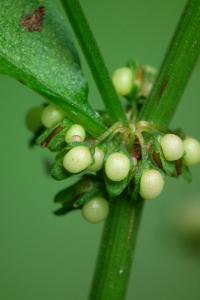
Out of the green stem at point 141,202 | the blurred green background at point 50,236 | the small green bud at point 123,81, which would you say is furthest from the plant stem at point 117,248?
the blurred green background at point 50,236

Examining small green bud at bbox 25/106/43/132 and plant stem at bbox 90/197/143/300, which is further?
small green bud at bbox 25/106/43/132

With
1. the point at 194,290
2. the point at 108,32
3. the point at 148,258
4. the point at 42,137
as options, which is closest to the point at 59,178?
the point at 42,137

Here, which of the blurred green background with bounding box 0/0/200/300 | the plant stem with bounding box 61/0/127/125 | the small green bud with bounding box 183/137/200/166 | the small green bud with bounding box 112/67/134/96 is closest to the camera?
the plant stem with bounding box 61/0/127/125

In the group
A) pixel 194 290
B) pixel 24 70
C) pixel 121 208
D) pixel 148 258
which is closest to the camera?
pixel 24 70

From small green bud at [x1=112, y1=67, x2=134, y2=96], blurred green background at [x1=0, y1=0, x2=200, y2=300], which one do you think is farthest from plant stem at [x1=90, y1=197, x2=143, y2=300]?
blurred green background at [x1=0, y1=0, x2=200, y2=300]

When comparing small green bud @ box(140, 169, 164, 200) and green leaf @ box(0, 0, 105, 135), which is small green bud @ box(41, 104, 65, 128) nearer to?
green leaf @ box(0, 0, 105, 135)

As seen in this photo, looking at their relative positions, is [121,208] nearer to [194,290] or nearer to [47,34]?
[47,34]

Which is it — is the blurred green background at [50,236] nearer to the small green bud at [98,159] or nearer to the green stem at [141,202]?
the green stem at [141,202]
